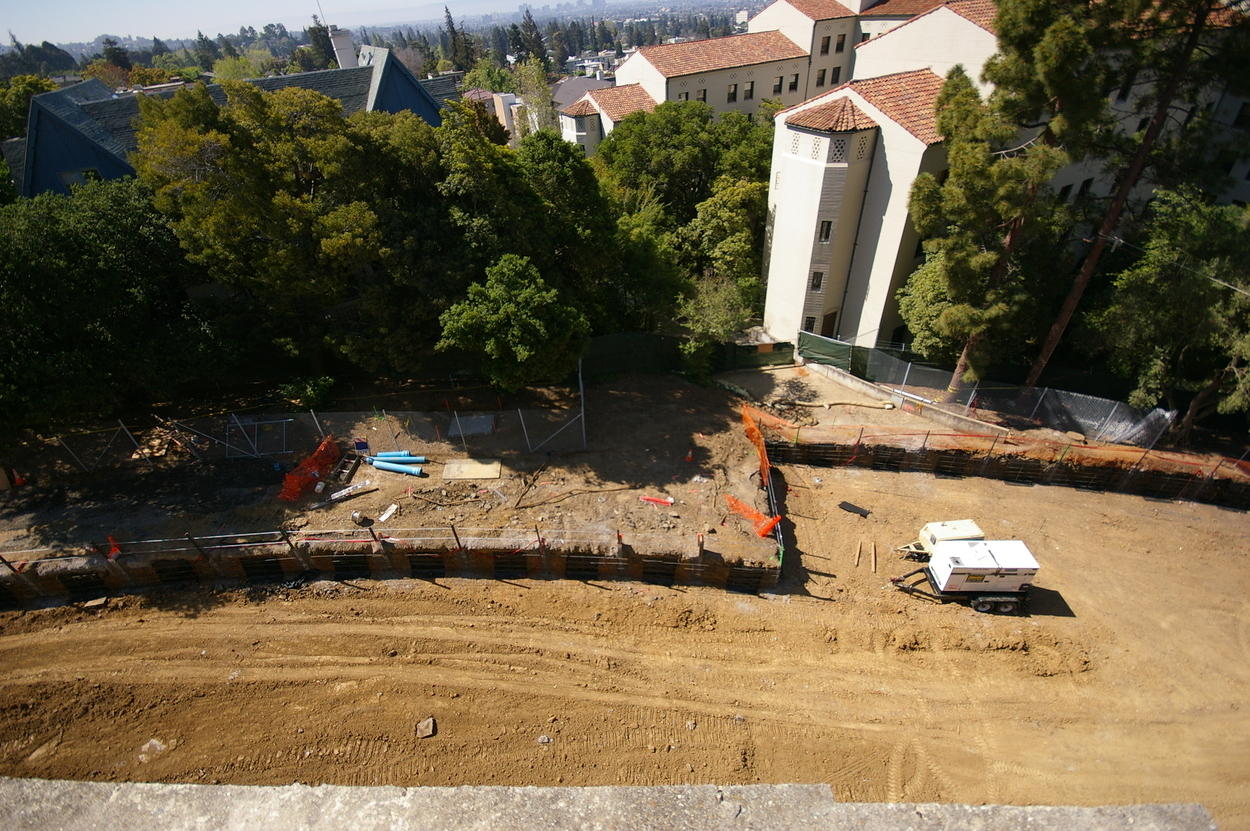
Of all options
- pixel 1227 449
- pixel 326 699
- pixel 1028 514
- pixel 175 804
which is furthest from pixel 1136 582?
pixel 175 804

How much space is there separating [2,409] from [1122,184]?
33.9 meters

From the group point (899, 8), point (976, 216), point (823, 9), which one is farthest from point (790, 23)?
point (976, 216)

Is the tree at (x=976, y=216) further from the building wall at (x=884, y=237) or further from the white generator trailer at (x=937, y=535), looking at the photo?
the white generator trailer at (x=937, y=535)

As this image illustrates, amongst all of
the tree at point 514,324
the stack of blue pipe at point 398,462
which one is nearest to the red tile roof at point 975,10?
the tree at point 514,324

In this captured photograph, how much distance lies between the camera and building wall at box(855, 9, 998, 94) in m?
23.0

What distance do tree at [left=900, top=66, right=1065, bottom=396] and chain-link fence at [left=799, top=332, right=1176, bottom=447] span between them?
1.50 m

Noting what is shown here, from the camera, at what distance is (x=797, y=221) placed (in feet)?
87.9

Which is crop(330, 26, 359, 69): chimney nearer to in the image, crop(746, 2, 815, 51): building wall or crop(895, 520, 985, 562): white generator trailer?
crop(746, 2, 815, 51): building wall

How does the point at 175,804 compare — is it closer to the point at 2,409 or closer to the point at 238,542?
the point at 238,542

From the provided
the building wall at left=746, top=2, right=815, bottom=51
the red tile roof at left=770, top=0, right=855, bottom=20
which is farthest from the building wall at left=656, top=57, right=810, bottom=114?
the red tile roof at left=770, top=0, right=855, bottom=20

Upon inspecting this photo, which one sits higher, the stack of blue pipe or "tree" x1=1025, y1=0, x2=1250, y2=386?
"tree" x1=1025, y1=0, x2=1250, y2=386

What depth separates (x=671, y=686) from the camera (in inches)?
599

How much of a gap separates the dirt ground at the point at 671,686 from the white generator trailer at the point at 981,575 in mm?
524

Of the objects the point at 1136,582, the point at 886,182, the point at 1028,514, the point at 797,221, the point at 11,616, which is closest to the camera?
the point at 11,616
